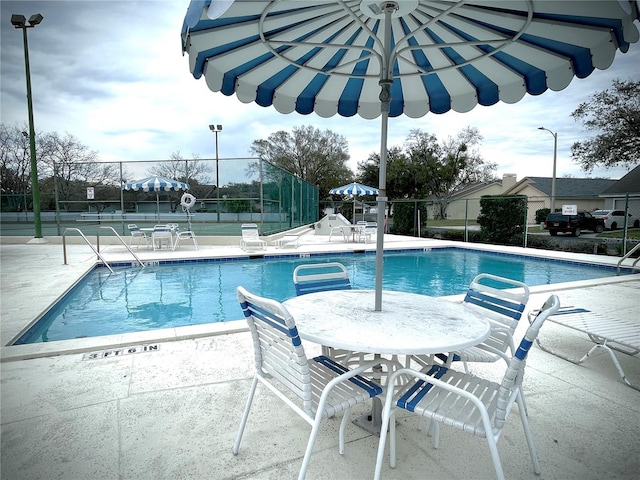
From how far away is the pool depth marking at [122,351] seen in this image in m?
2.78

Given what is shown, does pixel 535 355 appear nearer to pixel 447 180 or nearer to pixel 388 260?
pixel 388 260

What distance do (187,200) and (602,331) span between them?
11.7 m

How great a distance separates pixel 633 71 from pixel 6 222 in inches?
1046

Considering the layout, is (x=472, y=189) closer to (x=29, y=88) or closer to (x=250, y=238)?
(x=250, y=238)

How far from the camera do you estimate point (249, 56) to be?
229 cm

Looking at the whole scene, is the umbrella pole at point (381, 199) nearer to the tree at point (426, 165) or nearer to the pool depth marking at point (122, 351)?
the pool depth marking at point (122, 351)

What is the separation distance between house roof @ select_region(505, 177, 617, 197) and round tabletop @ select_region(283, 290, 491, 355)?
112ft

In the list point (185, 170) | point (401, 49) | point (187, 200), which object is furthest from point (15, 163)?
point (401, 49)

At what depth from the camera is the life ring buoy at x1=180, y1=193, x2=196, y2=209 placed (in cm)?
1148

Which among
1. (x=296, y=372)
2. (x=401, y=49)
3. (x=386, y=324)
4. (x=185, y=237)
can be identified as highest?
(x=401, y=49)

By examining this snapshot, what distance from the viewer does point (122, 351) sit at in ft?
9.46

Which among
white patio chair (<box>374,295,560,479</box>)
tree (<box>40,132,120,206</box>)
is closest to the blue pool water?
white patio chair (<box>374,295,560,479</box>)

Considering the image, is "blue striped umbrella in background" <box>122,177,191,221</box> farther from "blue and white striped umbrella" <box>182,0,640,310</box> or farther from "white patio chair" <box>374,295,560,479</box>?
"white patio chair" <box>374,295,560,479</box>

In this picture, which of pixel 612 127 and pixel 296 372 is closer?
pixel 296 372
